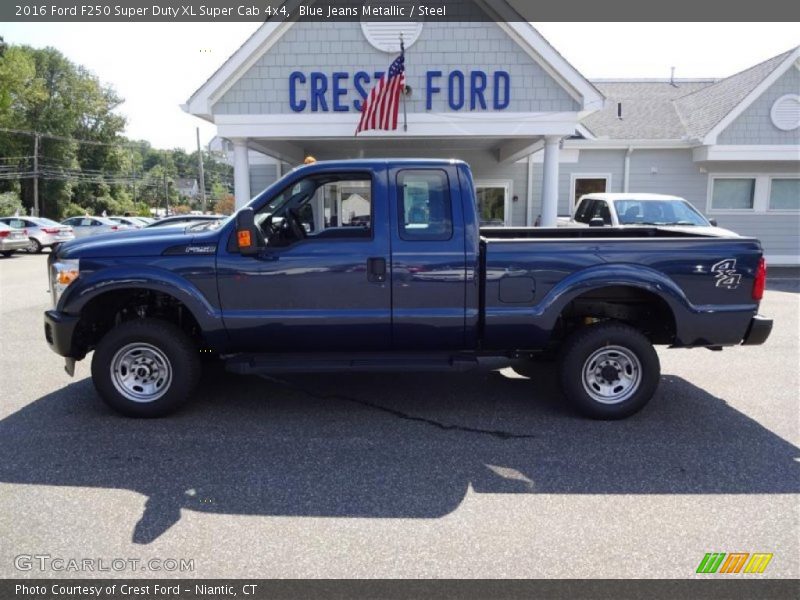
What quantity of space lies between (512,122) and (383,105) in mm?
2583

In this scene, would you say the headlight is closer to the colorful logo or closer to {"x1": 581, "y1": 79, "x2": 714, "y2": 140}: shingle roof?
the colorful logo

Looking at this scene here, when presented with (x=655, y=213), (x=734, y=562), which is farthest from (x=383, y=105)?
(x=734, y=562)

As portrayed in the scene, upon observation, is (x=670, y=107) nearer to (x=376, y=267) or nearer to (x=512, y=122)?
(x=512, y=122)

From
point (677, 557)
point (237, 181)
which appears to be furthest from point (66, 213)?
point (677, 557)

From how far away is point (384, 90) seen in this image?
1169 cm

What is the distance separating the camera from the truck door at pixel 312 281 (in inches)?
192

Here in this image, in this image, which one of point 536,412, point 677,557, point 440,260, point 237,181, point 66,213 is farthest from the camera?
point 66,213

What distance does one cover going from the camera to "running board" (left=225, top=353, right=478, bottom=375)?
4949 mm

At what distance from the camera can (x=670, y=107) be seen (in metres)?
18.9

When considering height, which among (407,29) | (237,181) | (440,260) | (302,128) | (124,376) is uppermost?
(407,29)

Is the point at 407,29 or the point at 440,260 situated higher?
the point at 407,29

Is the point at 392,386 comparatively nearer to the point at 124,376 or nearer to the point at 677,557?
the point at 124,376

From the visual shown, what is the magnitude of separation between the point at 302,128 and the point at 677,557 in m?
10.7
